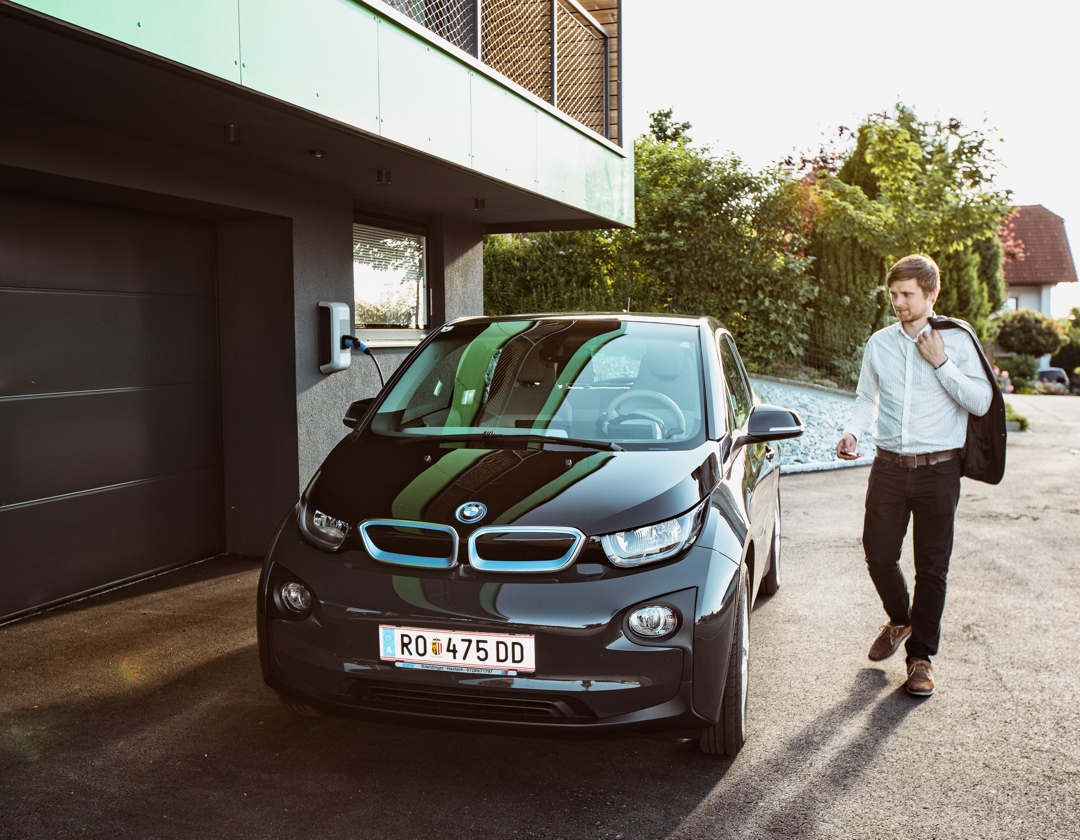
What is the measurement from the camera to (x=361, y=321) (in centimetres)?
894

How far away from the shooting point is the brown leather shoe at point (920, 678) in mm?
4680

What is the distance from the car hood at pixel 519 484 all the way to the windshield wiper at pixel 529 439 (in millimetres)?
58

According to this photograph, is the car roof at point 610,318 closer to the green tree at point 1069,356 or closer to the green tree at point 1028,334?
the green tree at point 1028,334

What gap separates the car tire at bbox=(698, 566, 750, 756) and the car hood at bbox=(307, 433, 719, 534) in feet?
1.49

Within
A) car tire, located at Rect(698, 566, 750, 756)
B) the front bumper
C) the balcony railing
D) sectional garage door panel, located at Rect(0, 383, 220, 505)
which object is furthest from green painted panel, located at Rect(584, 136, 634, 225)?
the front bumper

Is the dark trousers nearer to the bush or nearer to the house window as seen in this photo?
the house window

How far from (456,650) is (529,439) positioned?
1.11 metres

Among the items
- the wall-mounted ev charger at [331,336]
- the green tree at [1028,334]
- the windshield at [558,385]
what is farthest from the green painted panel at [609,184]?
the green tree at [1028,334]

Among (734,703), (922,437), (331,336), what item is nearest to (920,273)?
(922,437)

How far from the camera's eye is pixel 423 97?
672 centimetres

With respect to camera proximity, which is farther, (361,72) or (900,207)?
(900,207)

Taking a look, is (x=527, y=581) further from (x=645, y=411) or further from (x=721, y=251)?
(x=721, y=251)

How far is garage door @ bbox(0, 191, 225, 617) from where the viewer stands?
5.96m

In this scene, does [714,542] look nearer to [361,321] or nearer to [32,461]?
[32,461]
